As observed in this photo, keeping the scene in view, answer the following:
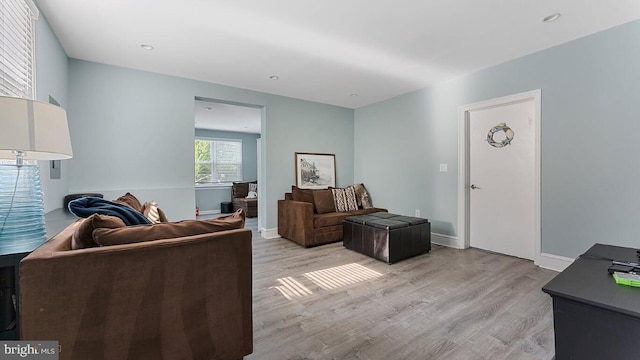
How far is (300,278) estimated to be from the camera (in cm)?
280

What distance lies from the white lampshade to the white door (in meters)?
4.17

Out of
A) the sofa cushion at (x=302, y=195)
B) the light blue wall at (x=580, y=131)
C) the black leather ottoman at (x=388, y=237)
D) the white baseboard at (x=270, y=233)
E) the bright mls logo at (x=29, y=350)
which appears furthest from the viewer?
the white baseboard at (x=270, y=233)

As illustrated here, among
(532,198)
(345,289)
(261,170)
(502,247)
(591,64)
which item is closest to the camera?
(345,289)

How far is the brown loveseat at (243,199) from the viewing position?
6914 millimetres

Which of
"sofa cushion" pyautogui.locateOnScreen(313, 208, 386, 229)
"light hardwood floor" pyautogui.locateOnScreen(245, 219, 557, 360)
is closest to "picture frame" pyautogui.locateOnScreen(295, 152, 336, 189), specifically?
"sofa cushion" pyautogui.locateOnScreen(313, 208, 386, 229)

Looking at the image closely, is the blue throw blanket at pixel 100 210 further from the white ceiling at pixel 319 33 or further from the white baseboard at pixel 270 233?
the white baseboard at pixel 270 233

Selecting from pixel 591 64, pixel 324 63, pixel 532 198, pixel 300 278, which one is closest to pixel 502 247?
pixel 532 198

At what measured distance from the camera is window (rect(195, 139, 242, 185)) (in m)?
7.63

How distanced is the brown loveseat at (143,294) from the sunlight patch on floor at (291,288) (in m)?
0.95

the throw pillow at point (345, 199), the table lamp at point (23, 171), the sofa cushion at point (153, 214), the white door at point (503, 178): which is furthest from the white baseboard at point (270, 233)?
the table lamp at point (23, 171)

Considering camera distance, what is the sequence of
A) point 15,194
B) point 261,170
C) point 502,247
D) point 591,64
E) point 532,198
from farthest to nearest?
point 261,170 < point 502,247 < point 532,198 < point 591,64 < point 15,194

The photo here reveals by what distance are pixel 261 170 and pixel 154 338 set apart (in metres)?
3.52

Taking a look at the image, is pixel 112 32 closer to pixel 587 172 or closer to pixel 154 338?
pixel 154 338

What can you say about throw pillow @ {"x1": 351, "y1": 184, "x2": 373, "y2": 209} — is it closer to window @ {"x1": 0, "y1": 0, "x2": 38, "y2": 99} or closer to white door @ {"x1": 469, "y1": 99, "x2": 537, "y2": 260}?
white door @ {"x1": 469, "y1": 99, "x2": 537, "y2": 260}
